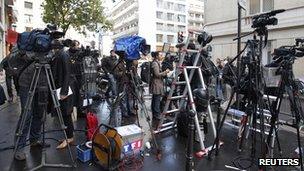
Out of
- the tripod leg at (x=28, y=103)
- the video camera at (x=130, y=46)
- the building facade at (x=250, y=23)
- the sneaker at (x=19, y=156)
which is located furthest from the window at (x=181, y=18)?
the tripod leg at (x=28, y=103)

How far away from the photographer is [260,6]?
2267 cm

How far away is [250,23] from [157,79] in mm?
15679

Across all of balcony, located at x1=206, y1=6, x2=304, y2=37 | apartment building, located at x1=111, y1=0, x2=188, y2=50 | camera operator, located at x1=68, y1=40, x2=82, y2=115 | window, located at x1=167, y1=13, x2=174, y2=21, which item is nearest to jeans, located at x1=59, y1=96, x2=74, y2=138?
camera operator, located at x1=68, y1=40, x2=82, y2=115

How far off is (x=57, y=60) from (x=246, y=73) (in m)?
3.29

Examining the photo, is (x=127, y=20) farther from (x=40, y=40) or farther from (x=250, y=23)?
(x=40, y=40)

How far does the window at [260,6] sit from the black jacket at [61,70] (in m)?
18.8

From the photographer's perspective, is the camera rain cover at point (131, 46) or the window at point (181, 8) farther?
the window at point (181, 8)

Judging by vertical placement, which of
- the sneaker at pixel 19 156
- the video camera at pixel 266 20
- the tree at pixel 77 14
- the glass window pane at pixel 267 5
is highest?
the tree at pixel 77 14

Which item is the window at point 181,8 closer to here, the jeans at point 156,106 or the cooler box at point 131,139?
the jeans at point 156,106

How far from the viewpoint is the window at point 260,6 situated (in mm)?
22208

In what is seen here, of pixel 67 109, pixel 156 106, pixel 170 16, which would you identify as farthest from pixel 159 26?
pixel 67 109

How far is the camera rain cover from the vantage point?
6.68 metres

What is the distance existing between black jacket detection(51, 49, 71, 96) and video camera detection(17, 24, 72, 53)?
0.29 meters

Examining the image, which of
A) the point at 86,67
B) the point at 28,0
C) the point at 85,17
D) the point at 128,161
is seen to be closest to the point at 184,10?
the point at 28,0
